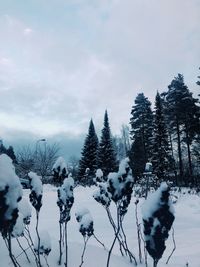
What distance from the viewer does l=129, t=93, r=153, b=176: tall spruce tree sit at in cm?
4384

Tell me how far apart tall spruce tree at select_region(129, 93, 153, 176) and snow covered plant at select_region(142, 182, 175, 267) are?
41403 mm

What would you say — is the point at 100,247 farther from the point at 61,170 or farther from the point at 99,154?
the point at 99,154

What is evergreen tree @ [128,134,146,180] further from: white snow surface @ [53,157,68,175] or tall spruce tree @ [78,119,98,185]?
white snow surface @ [53,157,68,175]

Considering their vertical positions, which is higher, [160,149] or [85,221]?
[160,149]

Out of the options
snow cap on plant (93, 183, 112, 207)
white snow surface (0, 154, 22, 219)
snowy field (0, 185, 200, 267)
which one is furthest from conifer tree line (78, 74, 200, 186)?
white snow surface (0, 154, 22, 219)

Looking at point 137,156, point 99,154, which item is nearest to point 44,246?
point 137,156

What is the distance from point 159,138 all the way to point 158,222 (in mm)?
37842

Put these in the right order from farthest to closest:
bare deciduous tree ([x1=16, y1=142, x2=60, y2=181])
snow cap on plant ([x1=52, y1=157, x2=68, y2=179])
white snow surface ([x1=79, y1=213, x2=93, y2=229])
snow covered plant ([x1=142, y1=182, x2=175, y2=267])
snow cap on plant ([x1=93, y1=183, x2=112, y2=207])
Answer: bare deciduous tree ([x1=16, y1=142, x2=60, y2=181]), snow cap on plant ([x1=93, y1=183, x2=112, y2=207]), snow cap on plant ([x1=52, y1=157, x2=68, y2=179]), white snow surface ([x1=79, y1=213, x2=93, y2=229]), snow covered plant ([x1=142, y1=182, x2=175, y2=267])

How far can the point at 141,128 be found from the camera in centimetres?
4678

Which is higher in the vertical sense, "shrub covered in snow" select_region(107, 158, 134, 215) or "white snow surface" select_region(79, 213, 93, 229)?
"shrub covered in snow" select_region(107, 158, 134, 215)

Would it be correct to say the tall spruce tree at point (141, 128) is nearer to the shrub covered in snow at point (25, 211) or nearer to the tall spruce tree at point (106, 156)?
the tall spruce tree at point (106, 156)

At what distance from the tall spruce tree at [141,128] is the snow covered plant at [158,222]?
41.4m

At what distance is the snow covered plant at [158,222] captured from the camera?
A: 1.51 meters

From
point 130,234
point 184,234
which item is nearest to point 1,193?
point 130,234
